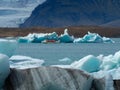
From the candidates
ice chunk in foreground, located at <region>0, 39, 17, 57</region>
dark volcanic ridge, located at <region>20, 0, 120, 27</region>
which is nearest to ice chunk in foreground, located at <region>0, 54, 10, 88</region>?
ice chunk in foreground, located at <region>0, 39, 17, 57</region>

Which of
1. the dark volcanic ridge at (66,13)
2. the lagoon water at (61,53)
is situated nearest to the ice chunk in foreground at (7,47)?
the lagoon water at (61,53)

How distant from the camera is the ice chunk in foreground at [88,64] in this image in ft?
35.2

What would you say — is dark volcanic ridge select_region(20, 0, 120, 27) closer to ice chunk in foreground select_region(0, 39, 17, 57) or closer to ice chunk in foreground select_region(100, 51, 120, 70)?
ice chunk in foreground select_region(100, 51, 120, 70)

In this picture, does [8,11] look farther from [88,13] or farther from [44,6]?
[88,13]

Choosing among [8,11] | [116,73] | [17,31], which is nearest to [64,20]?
[8,11]

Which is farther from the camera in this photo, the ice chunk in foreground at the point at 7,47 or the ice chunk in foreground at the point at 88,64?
the ice chunk in foreground at the point at 7,47

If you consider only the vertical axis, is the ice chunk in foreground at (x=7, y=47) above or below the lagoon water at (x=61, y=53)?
above

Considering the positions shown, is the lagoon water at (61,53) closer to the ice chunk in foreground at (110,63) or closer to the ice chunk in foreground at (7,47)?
the ice chunk in foreground at (110,63)

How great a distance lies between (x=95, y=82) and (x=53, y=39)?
4295 cm

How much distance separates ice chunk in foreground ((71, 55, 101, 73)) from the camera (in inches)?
423

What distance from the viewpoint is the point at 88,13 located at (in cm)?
19400

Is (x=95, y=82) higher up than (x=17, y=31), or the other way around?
(x=95, y=82)

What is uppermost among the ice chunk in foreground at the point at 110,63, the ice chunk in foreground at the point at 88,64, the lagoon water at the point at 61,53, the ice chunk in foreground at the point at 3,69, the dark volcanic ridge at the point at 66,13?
the ice chunk in foreground at the point at 3,69

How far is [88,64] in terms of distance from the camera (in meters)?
11.4
